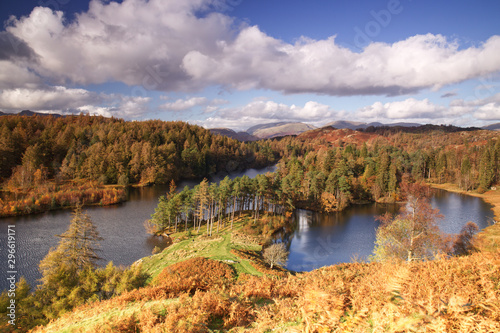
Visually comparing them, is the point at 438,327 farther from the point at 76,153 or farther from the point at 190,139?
the point at 190,139

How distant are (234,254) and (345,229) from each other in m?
21.5

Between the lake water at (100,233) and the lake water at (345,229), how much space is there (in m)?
18.0

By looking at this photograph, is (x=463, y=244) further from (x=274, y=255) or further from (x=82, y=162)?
(x=82, y=162)

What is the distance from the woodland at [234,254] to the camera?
6.17 metres

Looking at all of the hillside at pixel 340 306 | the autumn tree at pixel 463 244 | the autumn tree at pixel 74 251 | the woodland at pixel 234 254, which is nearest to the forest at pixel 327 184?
the woodland at pixel 234 254

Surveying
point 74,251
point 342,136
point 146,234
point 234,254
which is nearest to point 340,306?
point 74,251

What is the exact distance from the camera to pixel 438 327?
458 cm

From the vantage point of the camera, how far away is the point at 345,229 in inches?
1547

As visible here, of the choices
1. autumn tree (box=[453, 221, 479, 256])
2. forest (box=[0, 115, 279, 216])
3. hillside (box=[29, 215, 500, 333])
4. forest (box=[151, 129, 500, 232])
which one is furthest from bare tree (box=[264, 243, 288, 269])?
forest (box=[0, 115, 279, 216])

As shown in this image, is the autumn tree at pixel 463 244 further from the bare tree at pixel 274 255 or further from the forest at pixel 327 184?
the forest at pixel 327 184

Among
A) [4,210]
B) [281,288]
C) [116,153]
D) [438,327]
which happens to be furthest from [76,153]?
[438,327]

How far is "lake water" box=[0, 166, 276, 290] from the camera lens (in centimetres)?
2594

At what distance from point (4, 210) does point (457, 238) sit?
5911cm

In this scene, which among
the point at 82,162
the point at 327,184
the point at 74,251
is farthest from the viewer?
the point at 82,162
